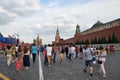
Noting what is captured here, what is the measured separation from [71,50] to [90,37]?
71185 mm

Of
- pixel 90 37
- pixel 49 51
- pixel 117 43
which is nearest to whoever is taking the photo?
pixel 49 51

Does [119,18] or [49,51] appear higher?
[119,18]

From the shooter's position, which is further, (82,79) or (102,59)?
(102,59)

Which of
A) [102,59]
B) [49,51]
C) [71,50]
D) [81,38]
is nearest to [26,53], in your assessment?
[49,51]

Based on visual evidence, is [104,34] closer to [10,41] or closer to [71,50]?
[10,41]

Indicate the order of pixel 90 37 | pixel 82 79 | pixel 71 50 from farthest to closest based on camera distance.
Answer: pixel 90 37, pixel 71 50, pixel 82 79

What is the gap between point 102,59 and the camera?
13070 millimetres

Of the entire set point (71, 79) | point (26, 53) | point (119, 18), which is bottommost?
point (71, 79)

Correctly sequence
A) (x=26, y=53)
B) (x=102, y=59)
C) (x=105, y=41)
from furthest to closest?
(x=105, y=41)
(x=26, y=53)
(x=102, y=59)

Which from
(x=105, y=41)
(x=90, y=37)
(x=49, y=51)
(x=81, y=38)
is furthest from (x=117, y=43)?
(x=49, y=51)

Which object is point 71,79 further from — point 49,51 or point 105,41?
point 105,41

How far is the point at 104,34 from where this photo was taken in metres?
80.3

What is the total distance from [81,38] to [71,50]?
86112mm

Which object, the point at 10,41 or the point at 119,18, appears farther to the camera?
the point at 119,18
